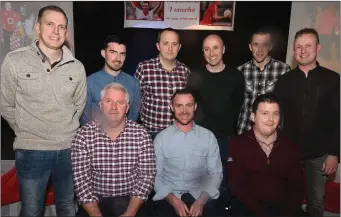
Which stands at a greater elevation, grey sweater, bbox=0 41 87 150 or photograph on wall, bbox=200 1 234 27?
photograph on wall, bbox=200 1 234 27

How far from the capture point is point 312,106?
10.7 feet

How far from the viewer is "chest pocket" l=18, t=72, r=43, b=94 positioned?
2.77 metres

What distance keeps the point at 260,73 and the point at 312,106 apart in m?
0.70

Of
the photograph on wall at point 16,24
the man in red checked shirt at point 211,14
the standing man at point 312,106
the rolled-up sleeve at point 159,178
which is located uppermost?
the man in red checked shirt at point 211,14

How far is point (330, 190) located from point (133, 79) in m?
2.57

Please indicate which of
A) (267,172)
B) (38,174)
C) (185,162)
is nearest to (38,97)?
(38,174)

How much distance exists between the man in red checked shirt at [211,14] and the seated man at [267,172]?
2425 millimetres

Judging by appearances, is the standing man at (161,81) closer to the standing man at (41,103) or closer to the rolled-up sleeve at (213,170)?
the rolled-up sleeve at (213,170)

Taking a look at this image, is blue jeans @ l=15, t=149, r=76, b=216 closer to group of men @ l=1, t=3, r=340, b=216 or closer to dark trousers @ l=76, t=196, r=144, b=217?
group of men @ l=1, t=3, r=340, b=216

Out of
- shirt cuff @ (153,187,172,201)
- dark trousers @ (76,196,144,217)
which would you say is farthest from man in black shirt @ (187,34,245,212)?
dark trousers @ (76,196,144,217)

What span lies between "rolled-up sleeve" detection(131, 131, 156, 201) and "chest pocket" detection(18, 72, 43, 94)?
3.28 ft

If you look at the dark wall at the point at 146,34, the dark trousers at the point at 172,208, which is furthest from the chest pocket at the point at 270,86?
the dark wall at the point at 146,34

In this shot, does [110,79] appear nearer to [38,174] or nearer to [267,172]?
[38,174]

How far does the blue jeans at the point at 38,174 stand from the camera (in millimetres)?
2873
